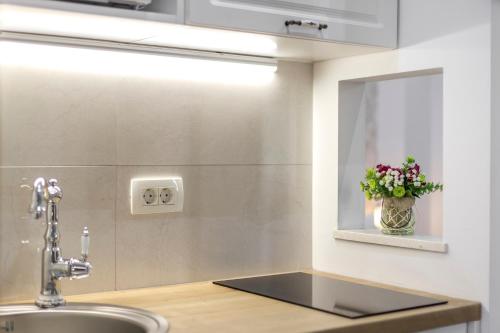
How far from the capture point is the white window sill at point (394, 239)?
1758 mm

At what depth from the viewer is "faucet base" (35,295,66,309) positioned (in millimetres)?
1567

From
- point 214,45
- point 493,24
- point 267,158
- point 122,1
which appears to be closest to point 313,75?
point 267,158

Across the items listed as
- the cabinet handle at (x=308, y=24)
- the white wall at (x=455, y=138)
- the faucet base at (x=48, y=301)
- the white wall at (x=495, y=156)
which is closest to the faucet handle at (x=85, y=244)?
the faucet base at (x=48, y=301)

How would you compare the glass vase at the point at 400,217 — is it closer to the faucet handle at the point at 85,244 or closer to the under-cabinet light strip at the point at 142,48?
the under-cabinet light strip at the point at 142,48

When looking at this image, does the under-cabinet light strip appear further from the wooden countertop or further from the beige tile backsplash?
the wooden countertop

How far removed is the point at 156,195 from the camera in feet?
6.03

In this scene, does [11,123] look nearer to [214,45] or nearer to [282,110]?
[214,45]

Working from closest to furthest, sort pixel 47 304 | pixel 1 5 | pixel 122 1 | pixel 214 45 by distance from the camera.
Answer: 1. pixel 1 5
2. pixel 122 1
3. pixel 47 304
4. pixel 214 45

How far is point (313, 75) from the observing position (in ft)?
7.06

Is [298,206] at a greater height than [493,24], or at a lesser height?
lesser

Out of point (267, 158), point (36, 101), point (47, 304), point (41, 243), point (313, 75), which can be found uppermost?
point (313, 75)

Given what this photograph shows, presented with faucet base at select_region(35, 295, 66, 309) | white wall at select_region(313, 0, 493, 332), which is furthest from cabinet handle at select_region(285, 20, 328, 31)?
faucet base at select_region(35, 295, 66, 309)

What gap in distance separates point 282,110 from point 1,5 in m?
0.96

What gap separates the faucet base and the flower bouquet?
88 cm
